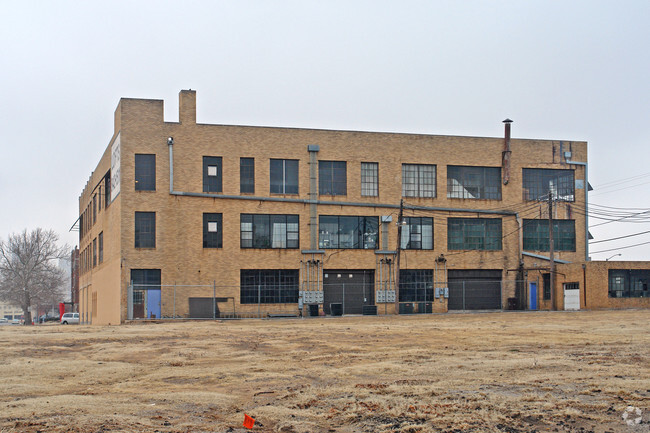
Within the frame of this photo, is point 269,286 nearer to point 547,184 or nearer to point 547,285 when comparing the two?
point 547,285

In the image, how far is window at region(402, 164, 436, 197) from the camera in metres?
56.8

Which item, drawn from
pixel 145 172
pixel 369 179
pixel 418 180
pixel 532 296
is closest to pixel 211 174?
pixel 145 172

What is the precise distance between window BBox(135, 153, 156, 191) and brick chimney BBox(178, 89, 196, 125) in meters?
3.64

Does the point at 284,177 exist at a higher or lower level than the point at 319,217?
higher

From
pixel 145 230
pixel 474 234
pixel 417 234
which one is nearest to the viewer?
pixel 145 230

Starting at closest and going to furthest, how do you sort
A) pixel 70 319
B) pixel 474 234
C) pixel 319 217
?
pixel 319 217, pixel 474 234, pixel 70 319

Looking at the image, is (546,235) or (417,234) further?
(546,235)

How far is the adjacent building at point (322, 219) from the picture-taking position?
168 ft

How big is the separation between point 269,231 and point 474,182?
17237 millimetres

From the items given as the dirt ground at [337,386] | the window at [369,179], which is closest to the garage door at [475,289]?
the window at [369,179]

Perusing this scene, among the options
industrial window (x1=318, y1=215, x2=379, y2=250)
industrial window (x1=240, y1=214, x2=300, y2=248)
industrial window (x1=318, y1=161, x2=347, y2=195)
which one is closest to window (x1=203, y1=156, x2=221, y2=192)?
industrial window (x1=240, y1=214, x2=300, y2=248)

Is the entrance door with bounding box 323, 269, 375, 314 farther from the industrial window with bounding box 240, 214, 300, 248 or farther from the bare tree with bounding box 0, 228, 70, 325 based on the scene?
the bare tree with bounding box 0, 228, 70, 325

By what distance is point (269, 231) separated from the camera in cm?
5344

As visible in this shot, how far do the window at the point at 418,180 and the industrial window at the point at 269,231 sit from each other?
30.4ft
